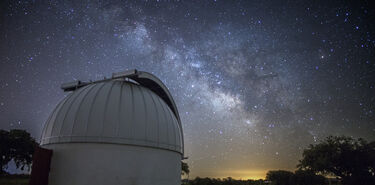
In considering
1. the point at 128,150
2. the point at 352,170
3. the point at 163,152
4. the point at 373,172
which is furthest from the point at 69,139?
the point at 373,172

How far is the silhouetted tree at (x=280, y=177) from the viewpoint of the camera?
Result: 35.2 meters

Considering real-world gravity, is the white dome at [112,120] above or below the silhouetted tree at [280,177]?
above

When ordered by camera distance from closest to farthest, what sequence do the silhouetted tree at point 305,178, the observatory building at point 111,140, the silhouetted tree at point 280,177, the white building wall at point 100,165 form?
the white building wall at point 100,165
the observatory building at point 111,140
the silhouetted tree at point 305,178
the silhouetted tree at point 280,177

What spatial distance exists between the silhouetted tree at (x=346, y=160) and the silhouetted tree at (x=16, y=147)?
1570 inches

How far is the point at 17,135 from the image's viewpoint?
1089 inches

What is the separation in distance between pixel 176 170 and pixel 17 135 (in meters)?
26.4

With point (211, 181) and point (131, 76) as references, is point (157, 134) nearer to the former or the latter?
point (131, 76)

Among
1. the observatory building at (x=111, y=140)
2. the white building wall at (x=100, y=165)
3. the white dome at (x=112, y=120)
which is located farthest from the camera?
the white dome at (x=112, y=120)

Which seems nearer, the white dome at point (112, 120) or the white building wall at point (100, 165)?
the white building wall at point (100, 165)

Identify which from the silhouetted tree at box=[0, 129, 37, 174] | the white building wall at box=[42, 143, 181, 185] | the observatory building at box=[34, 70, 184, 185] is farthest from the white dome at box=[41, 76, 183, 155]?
the silhouetted tree at box=[0, 129, 37, 174]

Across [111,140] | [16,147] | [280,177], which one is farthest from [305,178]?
[16,147]

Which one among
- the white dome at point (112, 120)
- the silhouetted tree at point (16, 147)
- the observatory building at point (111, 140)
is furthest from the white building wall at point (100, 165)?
the silhouetted tree at point (16, 147)

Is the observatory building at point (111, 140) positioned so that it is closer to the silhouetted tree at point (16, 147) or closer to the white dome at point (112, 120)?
the white dome at point (112, 120)

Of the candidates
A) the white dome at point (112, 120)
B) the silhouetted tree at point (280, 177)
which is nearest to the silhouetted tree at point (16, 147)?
the white dome at point (112, 120)
